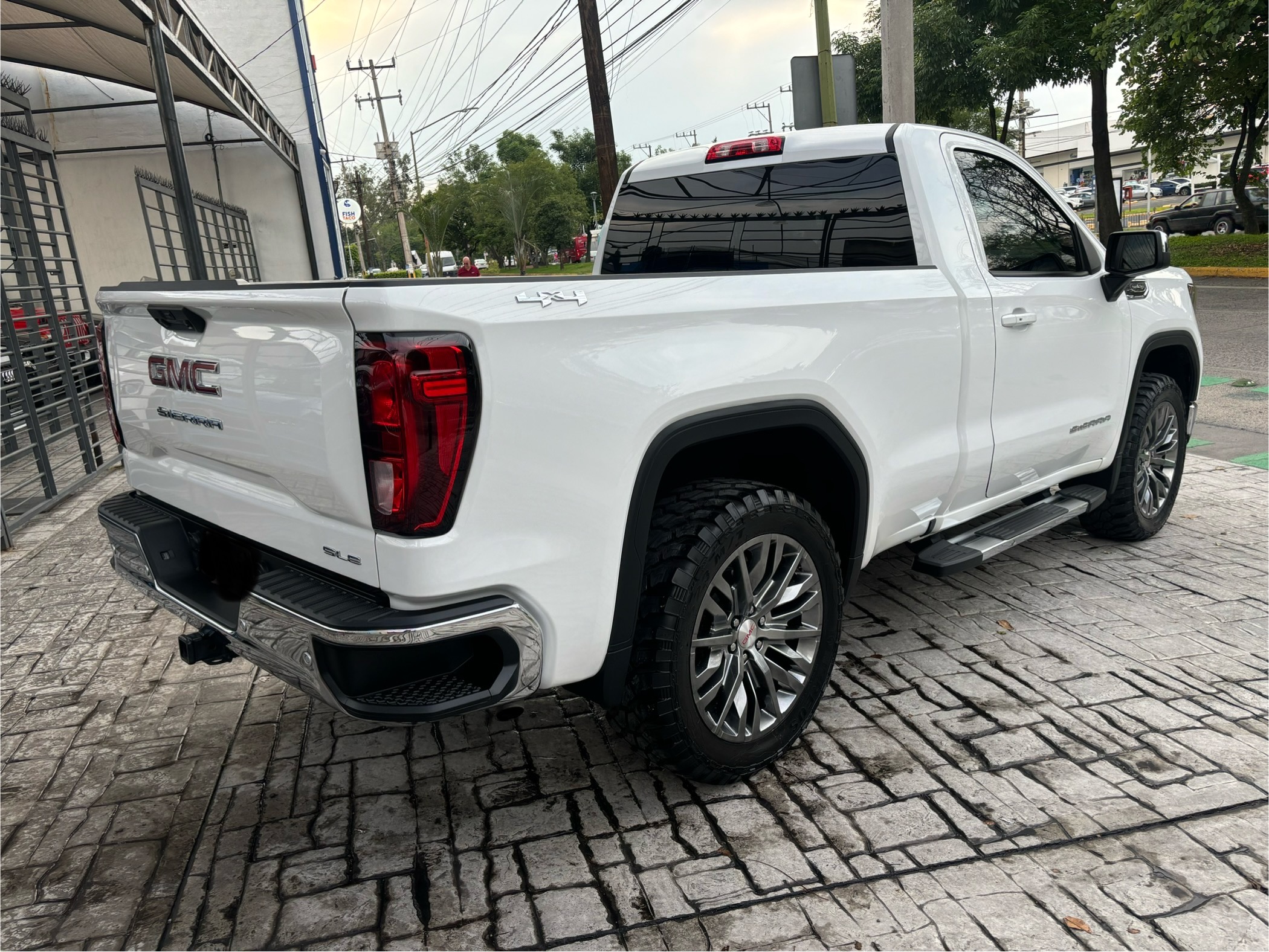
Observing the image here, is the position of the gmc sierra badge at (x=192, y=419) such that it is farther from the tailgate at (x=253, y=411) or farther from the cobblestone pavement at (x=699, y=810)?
the cobblestone pavement at (x=699, y=810)

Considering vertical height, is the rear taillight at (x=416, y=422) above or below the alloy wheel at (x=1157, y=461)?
Answer: above

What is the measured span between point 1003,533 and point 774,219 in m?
1.56

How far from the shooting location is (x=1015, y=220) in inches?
156

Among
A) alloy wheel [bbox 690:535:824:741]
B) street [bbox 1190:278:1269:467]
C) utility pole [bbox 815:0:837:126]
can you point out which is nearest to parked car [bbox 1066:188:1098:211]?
street [bbox 1190:278:1269:467]

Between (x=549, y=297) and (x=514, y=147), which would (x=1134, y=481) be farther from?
(x=514, y=147)

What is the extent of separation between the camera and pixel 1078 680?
351cm

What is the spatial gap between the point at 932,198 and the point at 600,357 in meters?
1.84

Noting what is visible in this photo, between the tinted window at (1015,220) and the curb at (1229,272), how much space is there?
54.8ft

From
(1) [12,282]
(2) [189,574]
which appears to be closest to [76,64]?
(1) [12,282]

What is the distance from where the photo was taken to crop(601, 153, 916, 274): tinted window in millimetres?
3543

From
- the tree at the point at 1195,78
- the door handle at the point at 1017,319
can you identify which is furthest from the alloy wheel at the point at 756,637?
the tree at the point at 1195,78

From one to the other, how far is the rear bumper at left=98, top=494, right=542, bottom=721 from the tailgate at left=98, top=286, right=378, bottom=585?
0.28 feet

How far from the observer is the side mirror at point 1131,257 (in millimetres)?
4035

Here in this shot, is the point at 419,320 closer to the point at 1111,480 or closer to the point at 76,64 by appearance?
the point at 1111,480
